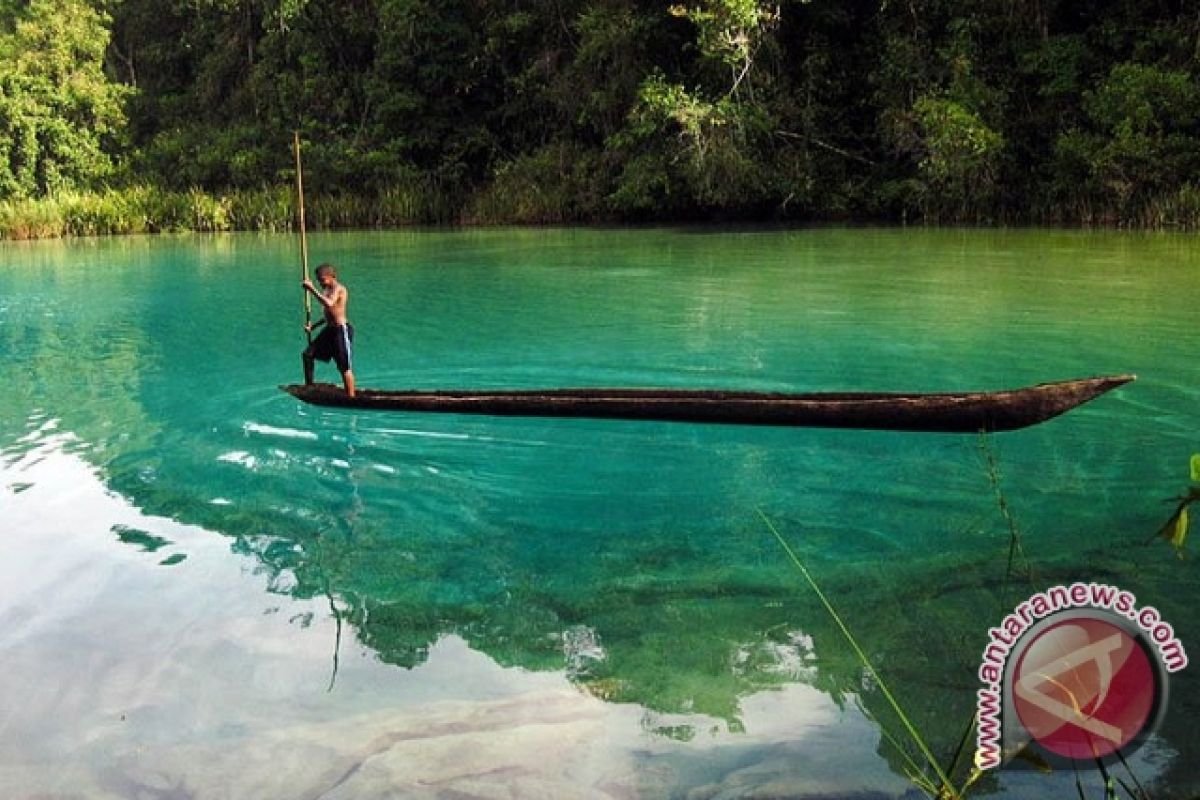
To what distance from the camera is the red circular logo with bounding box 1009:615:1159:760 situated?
93.1 inches

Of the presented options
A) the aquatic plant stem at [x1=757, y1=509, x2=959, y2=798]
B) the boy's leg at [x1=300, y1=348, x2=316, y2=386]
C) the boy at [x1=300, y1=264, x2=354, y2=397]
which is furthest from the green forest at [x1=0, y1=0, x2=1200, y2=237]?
the aquatic plant stem at [x1=757, y1=509, x2=959, y2=798]

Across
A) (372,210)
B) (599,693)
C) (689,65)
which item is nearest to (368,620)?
(599,693)

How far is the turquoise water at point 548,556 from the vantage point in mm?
3141

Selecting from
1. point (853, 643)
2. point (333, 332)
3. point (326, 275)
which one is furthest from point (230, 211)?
point (853, 643)

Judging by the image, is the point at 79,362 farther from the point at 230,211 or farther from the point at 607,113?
the point at 230,211

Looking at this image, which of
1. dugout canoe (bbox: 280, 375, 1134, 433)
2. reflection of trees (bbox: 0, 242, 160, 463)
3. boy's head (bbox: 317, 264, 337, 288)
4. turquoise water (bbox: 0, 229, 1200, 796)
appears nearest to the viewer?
turquoise water (bbox: 0, 229, 1200, 796)

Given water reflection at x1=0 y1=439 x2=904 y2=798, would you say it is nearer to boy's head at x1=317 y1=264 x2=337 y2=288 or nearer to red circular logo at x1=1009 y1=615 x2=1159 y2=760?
red circular logo at x1=1009 y1=615 x2=1159 y2=760

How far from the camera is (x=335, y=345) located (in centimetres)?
651

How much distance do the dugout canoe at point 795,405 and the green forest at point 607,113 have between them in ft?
53.8

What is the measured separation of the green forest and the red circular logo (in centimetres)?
1843

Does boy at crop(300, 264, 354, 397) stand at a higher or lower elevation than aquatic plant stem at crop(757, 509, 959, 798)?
higher

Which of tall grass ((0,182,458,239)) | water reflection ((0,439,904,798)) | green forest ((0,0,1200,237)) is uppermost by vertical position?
green forest ((0,0,1200,237))

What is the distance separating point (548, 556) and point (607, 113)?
22481mm

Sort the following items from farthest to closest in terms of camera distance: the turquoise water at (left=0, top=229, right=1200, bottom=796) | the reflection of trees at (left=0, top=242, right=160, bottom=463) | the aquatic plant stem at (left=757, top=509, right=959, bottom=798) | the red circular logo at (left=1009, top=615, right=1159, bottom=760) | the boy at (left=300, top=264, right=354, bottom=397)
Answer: the reflection of trees at (left=0, top=242, right=160, bottom=463), the boy at (left=300, top=264, right=354, bottom=397), the turquoise water at (left=0, top=229, right=1200, bottom=796), the aquatic plant stem at (left=757, top=509, right=959, bottom=798), the red circular logo at (left=1009, top=615, right=1159, bottom=760)
